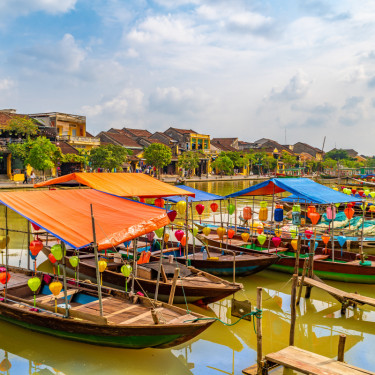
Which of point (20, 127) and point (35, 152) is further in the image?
point (20, 127)

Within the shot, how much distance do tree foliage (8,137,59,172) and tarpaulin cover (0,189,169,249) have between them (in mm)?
26271

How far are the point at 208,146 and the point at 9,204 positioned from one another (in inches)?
2206

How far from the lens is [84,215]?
7.33 m

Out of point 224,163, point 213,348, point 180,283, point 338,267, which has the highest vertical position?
point 224,163

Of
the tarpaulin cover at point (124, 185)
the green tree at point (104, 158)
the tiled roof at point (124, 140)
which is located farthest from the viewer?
the tiled roof at point (124, 140)

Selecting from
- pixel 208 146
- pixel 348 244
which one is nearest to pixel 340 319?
pixel 348 244

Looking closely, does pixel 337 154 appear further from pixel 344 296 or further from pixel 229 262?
pixel 344 296

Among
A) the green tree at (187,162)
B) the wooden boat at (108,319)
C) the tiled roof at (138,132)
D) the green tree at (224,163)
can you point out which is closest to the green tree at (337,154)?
the green tree at (224,163)

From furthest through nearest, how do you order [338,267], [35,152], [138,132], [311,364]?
[138,132] < [35,152] < [338,267] < [311,364]

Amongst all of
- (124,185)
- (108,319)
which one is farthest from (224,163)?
(108,319)

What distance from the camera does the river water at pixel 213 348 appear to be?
263 inches

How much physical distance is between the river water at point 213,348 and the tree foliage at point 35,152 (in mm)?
26508

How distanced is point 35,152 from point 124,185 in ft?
77.4

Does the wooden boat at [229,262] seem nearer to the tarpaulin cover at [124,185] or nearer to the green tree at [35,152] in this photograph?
the tarpaulin cover at [124,185]
